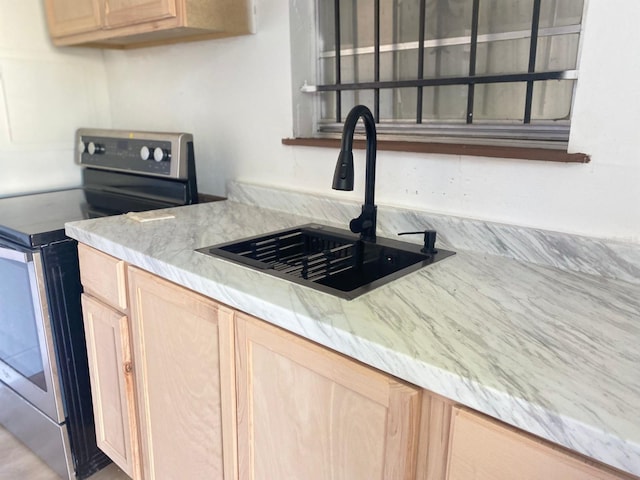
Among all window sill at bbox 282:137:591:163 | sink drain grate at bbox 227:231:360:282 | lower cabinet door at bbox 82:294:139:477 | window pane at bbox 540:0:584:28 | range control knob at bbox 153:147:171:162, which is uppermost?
window pane at bbox 540:0:584:28

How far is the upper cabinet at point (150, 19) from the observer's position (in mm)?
1540

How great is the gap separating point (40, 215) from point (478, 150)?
1.44 m

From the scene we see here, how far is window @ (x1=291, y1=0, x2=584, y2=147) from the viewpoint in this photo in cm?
121

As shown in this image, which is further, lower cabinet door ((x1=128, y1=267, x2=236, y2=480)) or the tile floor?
the tile floor

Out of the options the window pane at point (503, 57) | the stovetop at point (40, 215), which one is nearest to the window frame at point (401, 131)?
the window pane at point (503, 57)

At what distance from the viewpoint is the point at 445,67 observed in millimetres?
1380

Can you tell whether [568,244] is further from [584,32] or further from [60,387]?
[60,387]

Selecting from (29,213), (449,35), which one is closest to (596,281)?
(449,35)

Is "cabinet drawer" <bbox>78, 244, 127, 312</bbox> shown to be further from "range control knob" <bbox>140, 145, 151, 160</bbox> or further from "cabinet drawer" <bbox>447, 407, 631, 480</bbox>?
"cabinet drawer" <bbox>447, 407, 631, 480</bbox>

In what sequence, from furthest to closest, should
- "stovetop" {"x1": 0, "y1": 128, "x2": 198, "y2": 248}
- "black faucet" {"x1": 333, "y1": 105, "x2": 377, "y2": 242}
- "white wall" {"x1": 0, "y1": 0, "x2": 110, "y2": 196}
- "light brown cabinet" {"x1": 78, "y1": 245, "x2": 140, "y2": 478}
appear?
"white wall" {"x1": 0, "y1": 0, "x2": 110, "y2": 196}, "stovetop" {"x1": 0, "y1": 128, "x2": 198, "y2": 248}, "light brown cabinet" {"x1": 78, "y1": 245, "x2": 140, "y2": 478}, "black faucet" {"x1": 333, "y1": 105, "x2": 377, "y2": 242}

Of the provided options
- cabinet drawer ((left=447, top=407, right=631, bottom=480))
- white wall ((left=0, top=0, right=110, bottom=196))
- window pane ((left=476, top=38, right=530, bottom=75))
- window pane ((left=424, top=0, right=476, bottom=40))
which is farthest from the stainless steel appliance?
cabinet drawer ((left=447, top=407, right=631, bottom=480))

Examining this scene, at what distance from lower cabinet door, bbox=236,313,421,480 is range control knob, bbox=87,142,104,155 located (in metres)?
1.47

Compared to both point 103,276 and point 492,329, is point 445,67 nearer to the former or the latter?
point 492,329

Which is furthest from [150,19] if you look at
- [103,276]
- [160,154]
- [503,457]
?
[503,457]
